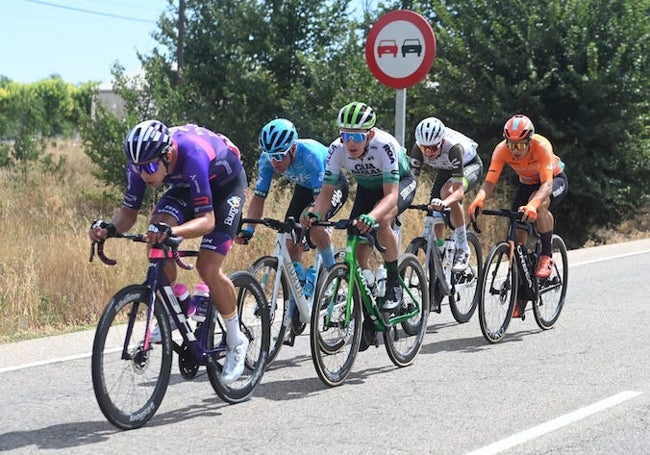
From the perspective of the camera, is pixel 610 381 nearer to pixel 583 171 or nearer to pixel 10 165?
pixel 583 171

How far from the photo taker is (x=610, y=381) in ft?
22.3

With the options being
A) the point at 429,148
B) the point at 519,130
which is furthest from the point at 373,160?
the point at 429,148

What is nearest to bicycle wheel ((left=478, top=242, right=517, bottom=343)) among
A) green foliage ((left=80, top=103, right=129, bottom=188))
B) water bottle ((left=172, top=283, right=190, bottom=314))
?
water bottle ((left=172, top=283, right=190, bottom=314))

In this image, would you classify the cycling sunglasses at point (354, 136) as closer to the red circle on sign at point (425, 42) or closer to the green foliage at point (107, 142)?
the red circle on sign at point (425, 42)

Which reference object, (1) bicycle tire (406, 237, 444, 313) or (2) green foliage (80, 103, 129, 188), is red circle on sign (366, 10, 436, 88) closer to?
(1) bicycle tire (406, 237, 444, 313)

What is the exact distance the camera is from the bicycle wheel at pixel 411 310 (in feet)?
24.8

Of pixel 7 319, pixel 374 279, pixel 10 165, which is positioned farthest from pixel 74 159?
pixel 374 279

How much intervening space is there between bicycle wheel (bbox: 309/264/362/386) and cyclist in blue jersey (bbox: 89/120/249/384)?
2.08ft

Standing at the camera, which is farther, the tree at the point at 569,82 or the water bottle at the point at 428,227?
the tree at the point at 569,82

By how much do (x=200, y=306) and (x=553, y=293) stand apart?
170 inches

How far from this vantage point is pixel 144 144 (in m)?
5.54

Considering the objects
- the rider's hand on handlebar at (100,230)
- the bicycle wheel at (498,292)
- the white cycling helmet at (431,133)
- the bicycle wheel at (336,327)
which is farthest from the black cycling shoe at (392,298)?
the rider's hand on handlebar at (100,230)

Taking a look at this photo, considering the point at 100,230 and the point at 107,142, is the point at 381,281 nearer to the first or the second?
the point at 100,230

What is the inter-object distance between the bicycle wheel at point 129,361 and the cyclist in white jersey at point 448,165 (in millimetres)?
3899
